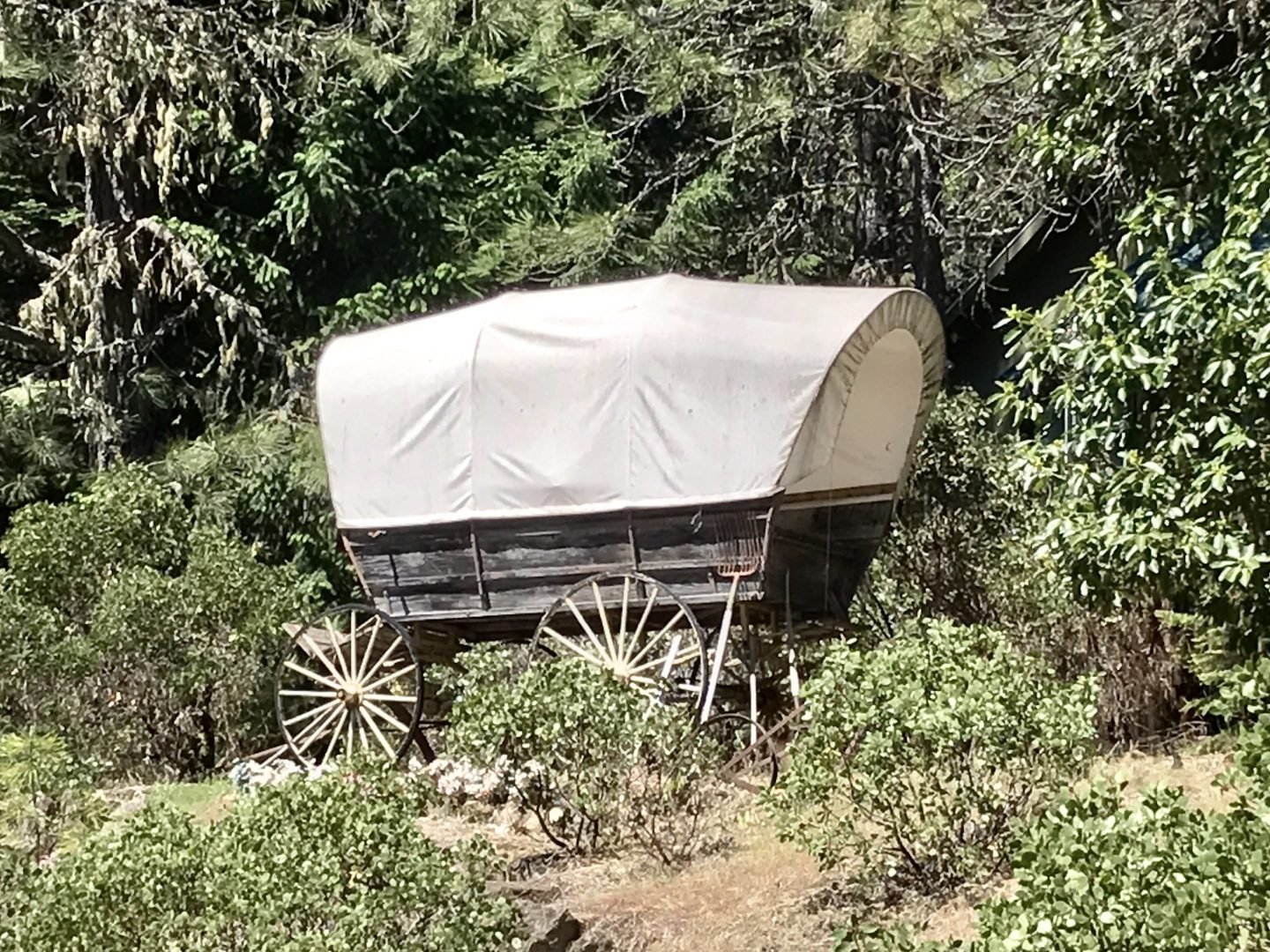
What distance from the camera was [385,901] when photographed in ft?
18.1

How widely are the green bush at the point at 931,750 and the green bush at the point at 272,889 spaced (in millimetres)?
1577

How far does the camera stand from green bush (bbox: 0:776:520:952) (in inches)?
213

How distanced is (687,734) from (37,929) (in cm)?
356

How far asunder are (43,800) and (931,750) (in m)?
4.40

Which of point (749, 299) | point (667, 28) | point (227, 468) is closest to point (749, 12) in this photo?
point (667, 28)

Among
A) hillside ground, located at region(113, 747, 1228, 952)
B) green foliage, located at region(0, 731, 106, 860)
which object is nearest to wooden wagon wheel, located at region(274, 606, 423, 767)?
hillside ground, located at region(113, 747, 1228, 952)

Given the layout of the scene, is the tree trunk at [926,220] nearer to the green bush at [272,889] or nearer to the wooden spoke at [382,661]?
the wooden spoke at [382,661]

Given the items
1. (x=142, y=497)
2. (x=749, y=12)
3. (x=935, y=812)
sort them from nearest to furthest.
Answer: (x=935, y=812) → (x=142, y=497) → (x=749, y=12)

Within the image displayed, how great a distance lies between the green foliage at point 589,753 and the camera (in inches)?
306

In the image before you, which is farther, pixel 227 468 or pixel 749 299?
pixel 227 468

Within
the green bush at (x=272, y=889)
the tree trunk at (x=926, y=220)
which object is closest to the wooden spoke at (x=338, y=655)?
the green bush at (x=272, y=889)

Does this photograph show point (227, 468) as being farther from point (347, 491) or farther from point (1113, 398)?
point (1113, 398)

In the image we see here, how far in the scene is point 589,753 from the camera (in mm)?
7887

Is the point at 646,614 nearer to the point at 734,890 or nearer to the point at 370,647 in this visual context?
the point at 370,647
